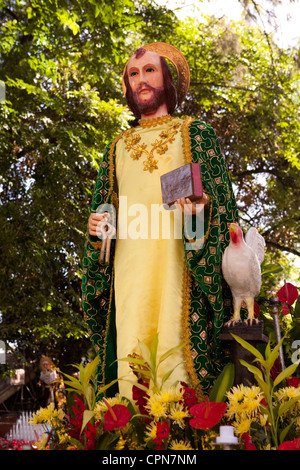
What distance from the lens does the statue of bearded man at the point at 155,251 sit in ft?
12.0

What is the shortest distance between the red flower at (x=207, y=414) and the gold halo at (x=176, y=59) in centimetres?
276

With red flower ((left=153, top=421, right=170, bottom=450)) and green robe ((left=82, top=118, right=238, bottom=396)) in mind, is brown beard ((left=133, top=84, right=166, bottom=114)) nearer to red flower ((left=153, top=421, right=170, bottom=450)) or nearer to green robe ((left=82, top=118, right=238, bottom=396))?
green robe ((left=82, top=118, right=238, bottom=396))

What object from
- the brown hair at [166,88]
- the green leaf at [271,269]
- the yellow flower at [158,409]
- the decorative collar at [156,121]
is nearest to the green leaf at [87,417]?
the yellow flower at [158,409]

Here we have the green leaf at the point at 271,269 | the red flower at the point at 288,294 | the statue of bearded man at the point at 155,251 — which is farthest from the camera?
the green leaf at the point at 271,269

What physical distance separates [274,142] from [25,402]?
9.86 meters

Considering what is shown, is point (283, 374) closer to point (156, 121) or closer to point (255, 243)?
point (255, 243)

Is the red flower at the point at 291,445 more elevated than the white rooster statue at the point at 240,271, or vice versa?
the white rooster statue at the point at 240,271

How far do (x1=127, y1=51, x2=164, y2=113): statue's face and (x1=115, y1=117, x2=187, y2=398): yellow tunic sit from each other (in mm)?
172

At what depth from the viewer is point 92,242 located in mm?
4016

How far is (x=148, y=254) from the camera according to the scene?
3869 millimetres

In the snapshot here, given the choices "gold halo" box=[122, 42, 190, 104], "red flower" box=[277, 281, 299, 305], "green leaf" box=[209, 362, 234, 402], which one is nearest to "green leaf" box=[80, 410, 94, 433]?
"green leaf" box=[209, 362, 234, 402]

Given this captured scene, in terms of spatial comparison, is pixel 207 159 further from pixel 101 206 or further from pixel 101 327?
pixel 101 327

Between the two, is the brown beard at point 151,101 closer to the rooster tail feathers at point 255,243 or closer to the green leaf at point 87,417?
the rooster tail feathers at point 255,243

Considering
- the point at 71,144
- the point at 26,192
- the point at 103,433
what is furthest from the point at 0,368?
the point at 103,433
